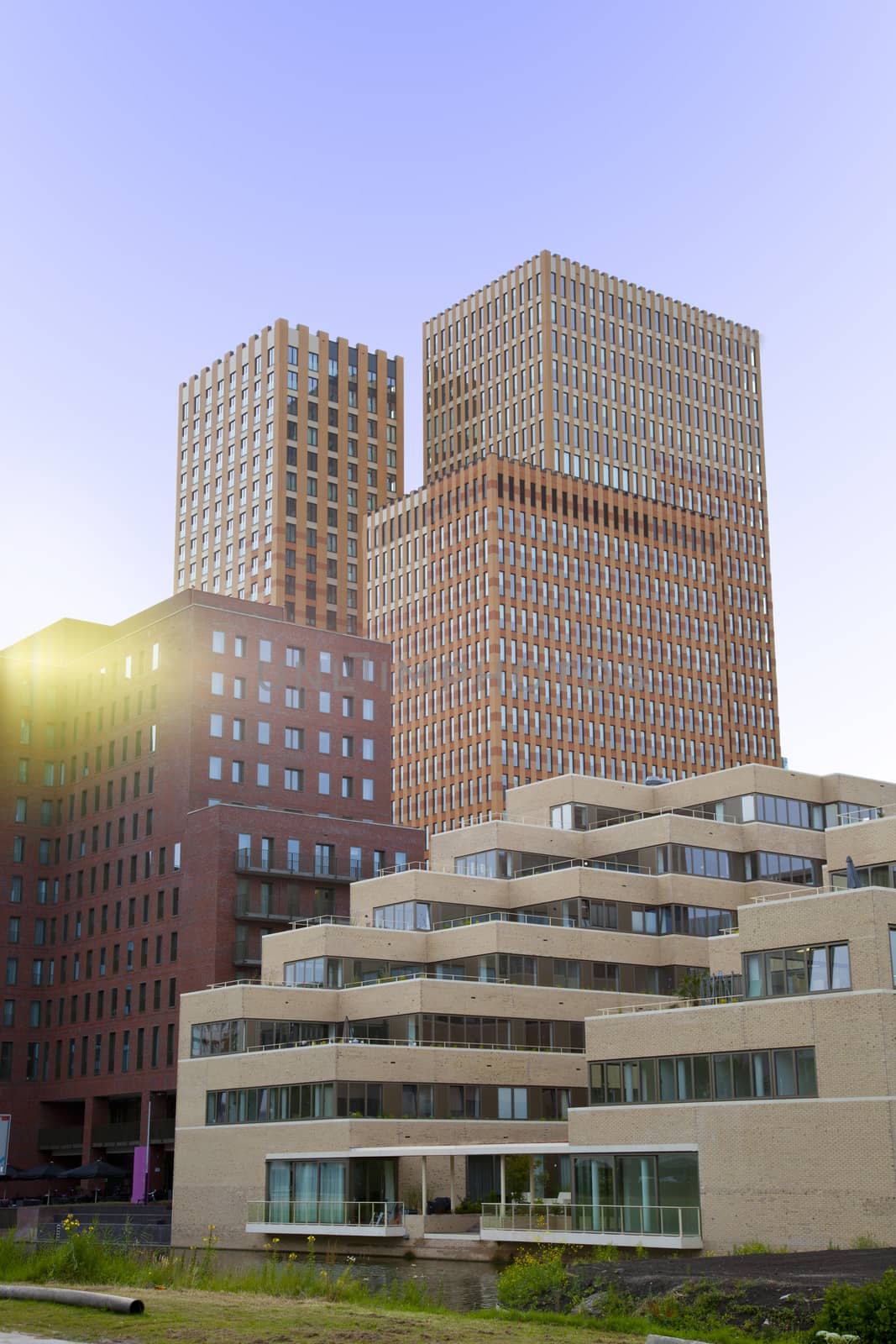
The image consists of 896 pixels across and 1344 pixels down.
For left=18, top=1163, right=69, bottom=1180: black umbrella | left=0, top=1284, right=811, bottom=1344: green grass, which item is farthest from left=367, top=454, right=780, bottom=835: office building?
left=0, top=1284, right=811, bottom=1344: green grass

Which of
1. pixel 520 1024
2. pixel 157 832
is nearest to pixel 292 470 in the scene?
pixel 157 832

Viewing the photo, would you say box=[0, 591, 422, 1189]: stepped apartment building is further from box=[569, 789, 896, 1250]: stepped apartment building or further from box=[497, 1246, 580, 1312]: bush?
box=[497, 1246, 580, 1312]: bush

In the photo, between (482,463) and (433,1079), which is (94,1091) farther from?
(482,463)

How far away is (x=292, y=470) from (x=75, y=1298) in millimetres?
153602

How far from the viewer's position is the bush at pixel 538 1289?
3497 cm

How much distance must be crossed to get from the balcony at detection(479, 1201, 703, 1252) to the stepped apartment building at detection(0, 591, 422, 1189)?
38.8m

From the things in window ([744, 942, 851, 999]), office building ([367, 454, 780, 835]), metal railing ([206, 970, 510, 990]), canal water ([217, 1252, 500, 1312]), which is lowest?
canal water ([217, 1252, 500, 1312])

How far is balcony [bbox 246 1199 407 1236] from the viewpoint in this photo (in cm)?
7106

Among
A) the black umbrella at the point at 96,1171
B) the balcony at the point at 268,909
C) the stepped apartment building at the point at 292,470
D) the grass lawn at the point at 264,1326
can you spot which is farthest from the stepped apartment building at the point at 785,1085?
the stepped apartment building at the point at 292,470

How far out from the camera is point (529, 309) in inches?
7461

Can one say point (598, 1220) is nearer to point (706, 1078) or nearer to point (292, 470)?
point (706, 1078)

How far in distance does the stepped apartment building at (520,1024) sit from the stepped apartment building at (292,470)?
80250mm

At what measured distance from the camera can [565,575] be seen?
566 feet

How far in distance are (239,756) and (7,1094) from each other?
30.6 meters
